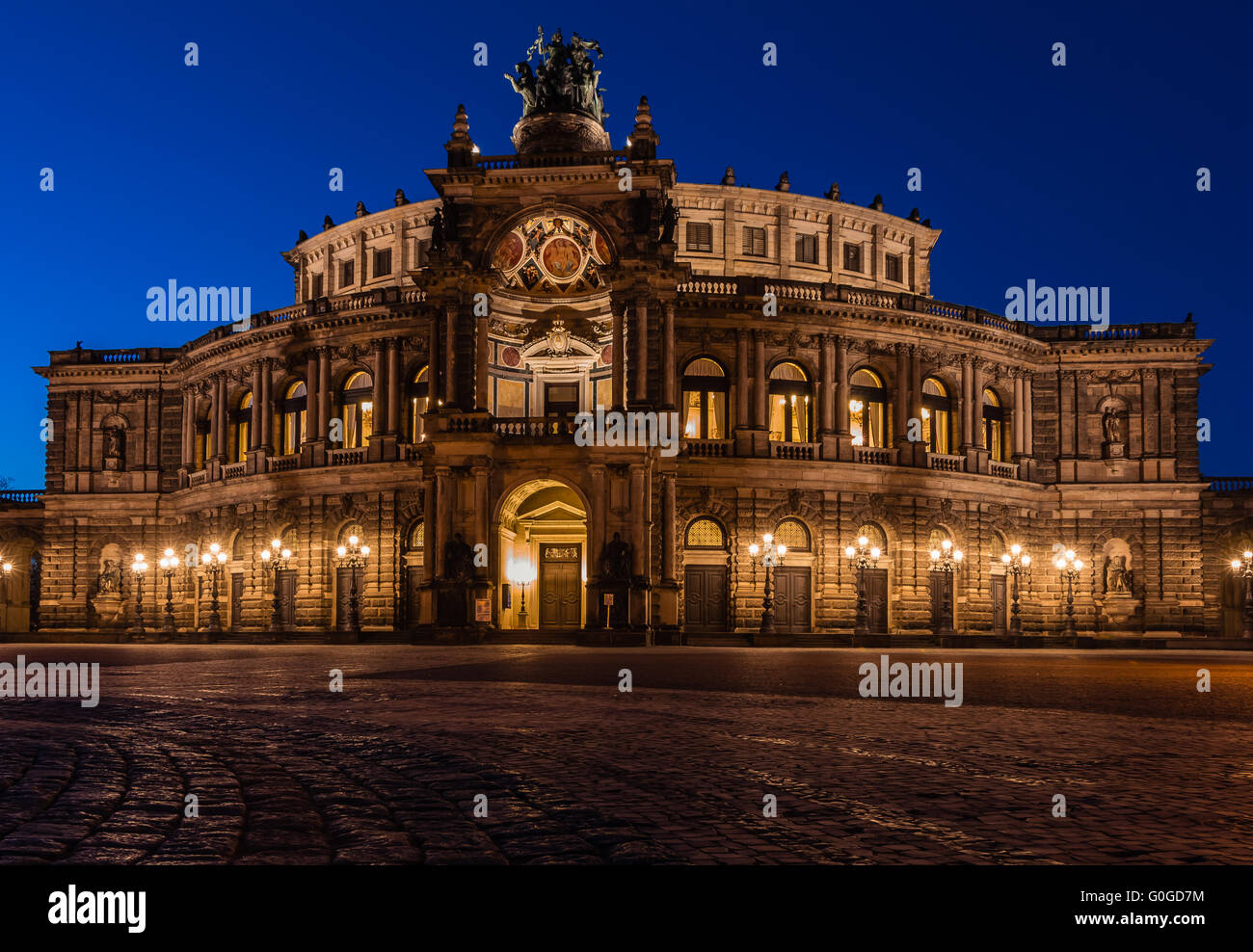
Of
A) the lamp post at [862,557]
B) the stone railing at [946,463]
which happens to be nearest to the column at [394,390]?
the lamp post at [862,557]

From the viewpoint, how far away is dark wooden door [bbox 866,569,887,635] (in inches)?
1999

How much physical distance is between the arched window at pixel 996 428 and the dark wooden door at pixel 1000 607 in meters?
5.85

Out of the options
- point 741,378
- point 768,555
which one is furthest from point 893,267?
point 768,555

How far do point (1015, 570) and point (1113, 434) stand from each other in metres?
8.66

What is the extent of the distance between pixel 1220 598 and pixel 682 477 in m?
27.3

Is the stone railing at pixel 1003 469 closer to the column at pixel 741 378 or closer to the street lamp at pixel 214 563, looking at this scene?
the column at pixel 741 378

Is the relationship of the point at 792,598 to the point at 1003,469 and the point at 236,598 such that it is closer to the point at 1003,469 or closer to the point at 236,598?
the point at 1003,469

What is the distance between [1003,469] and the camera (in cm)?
5581

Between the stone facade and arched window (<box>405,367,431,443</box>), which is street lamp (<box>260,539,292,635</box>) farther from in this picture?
arched window (<box>405,367,431,443</box>)

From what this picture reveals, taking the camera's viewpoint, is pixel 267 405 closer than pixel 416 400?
No

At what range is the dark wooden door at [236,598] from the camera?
186 feet

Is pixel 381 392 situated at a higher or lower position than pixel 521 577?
higher

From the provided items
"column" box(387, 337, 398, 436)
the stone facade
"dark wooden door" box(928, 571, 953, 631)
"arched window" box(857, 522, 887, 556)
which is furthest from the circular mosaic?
"dark wooden door" box(928, 571, 953, 631)
